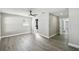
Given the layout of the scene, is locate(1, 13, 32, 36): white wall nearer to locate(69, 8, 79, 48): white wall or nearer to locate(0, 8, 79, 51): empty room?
locate(0, 8, 79, 51): empty room

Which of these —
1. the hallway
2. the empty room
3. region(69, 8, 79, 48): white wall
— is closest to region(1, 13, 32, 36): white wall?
the empty room

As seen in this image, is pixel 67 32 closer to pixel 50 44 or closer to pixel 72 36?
pixel 72 36

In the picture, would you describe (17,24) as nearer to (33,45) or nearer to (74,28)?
(33,45)

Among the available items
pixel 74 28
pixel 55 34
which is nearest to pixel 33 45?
pixel 55 34

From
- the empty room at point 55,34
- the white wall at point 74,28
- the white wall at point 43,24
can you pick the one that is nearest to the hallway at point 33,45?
the empty room at point 55,34

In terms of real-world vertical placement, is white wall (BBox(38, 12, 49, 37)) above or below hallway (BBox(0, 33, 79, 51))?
above

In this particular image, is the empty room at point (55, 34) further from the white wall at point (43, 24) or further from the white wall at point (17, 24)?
the white wall at point (43, 24)

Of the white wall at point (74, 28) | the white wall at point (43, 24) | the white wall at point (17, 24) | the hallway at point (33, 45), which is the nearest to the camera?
the hallway at point (33, 45)

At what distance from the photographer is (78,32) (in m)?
1.96

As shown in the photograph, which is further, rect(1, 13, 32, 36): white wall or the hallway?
rect(1, 13, 32, 36): white wall

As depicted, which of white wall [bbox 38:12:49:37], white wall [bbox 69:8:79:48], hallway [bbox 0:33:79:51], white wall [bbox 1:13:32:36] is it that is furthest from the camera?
white wall [bbox 38:12:49:37]
